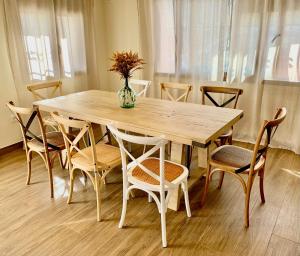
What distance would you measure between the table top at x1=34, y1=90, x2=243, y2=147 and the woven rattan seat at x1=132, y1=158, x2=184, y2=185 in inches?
10.9

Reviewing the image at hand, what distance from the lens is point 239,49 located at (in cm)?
337

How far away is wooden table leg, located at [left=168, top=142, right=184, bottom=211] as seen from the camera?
7.11 ft

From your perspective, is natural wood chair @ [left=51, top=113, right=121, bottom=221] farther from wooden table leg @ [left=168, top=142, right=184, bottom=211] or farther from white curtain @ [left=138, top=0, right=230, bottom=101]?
white curtain @ [left=138, top=0, right=230, bottom=101]

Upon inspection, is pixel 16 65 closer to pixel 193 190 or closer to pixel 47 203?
pixel 47 203

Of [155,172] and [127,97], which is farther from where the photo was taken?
[127,97]

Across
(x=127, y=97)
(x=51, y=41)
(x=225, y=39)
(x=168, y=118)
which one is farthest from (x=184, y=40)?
(x=168, y=118)

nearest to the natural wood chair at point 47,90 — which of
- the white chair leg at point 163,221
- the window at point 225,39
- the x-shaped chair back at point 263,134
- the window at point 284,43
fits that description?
the window at point 225,39

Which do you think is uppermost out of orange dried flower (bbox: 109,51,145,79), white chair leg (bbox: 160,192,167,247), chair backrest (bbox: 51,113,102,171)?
orange dried flower (bbox: 109,51,145,79)

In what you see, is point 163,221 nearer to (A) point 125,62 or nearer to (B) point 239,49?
(A) point 125,62

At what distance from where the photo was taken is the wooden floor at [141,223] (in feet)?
6.15

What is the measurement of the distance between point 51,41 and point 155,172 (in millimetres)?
2651

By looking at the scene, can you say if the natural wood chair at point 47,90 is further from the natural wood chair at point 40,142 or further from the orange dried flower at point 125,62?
the orange dried flower at point 125,62

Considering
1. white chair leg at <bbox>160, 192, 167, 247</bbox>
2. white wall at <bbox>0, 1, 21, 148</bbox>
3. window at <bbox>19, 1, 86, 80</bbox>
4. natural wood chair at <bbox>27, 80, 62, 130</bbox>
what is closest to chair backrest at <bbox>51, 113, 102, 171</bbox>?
white chair leg at <bbox>160, 192, 167, 247</bbox>

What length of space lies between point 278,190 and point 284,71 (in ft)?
4.90
